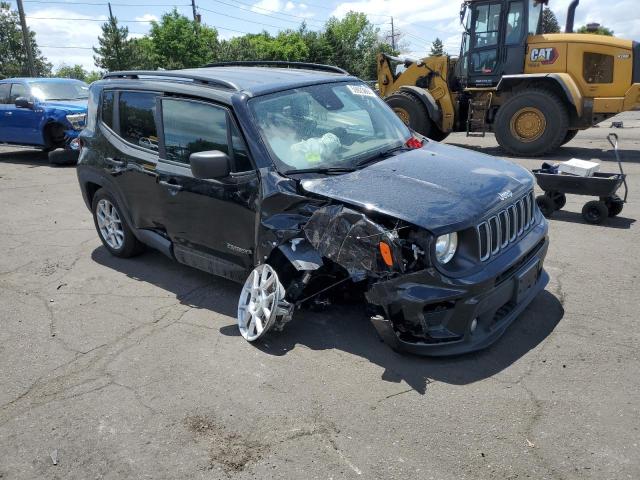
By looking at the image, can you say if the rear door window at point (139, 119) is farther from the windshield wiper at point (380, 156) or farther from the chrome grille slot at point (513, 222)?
the chrome grille slot at point (513, 222)

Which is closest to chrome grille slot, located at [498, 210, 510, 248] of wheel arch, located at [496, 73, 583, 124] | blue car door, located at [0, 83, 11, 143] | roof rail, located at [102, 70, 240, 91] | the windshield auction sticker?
the windshield auction sticker

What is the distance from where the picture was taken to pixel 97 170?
5660mm

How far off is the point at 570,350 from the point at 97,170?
15.6ft

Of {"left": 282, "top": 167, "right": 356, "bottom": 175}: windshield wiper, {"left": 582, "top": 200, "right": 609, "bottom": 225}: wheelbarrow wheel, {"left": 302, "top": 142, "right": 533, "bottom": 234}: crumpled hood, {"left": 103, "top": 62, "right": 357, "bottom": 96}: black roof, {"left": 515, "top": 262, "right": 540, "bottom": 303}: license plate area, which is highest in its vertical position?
{"left": 103, "top": 62, "right": 357, "bottom": 96}: black roof

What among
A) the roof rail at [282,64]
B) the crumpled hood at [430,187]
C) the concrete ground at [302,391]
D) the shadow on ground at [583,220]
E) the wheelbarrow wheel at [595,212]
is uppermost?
the roof rail at [282,64]

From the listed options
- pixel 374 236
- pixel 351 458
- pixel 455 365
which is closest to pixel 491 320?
pixel 455 365

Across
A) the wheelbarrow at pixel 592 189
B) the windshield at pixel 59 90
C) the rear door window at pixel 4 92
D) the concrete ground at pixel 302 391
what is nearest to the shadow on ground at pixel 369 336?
the concrete ground at pixel 302 391

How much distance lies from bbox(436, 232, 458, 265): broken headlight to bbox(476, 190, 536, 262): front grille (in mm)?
155

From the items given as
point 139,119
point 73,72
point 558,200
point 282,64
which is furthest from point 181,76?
point 73,72

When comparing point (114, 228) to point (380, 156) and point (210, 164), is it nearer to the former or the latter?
point (210, 164)

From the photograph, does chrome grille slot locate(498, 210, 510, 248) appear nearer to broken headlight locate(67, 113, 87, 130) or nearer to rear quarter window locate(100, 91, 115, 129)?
rear quarter window locate(100, 91, 115, 129)

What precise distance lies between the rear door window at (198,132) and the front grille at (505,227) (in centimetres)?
179

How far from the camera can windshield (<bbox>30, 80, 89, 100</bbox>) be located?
505 inches

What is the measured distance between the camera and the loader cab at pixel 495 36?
444 inches
